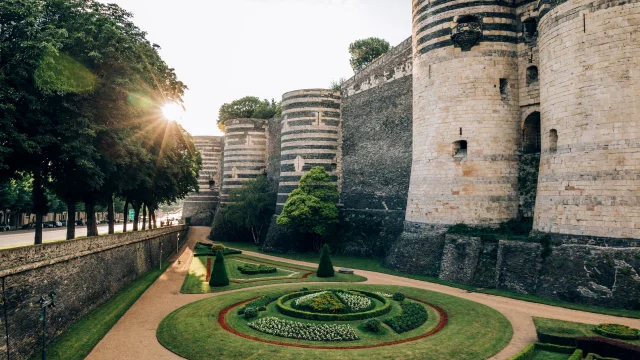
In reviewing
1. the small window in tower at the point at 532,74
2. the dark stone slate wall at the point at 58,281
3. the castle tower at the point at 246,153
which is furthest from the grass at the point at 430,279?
the dark stone slate wall at the point at 58,281

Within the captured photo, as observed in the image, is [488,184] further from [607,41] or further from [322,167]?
[322,167]

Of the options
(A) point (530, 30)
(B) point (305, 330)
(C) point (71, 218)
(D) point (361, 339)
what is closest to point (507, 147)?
(A) point (530, 30)

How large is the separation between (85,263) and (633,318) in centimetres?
2533

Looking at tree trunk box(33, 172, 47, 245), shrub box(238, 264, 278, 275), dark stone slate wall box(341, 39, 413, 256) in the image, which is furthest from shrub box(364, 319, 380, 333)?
dark stone slate wall box(341, 39, 413, 256)

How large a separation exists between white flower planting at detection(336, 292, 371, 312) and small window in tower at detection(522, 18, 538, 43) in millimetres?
19659

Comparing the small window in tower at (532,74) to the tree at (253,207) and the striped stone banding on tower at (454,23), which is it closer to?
the striped stone banding on tower at (454,23)

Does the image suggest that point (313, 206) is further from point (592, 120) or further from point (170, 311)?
point (592, 120)

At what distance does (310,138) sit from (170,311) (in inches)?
1095

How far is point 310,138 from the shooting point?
4684cm

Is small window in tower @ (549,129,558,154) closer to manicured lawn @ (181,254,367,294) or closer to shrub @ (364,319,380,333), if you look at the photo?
shrub @ (364,319,380,333)

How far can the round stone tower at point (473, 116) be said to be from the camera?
92.3 feet

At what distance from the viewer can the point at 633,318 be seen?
18625 mm

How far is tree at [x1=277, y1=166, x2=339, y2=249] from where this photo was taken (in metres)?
41.1

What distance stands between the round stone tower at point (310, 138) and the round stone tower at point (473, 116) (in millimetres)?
17881
